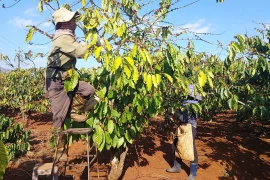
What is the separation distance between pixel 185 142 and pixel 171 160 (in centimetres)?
132

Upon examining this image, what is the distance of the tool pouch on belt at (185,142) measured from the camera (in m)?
4.41

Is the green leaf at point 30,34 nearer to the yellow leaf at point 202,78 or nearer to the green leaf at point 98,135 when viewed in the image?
the green leaf at point 98,135

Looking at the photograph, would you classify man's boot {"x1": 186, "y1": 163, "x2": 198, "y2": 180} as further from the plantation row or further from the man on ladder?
the man on ladder

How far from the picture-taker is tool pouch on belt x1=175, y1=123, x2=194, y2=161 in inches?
174

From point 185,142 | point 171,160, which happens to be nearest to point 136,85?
point 185,142

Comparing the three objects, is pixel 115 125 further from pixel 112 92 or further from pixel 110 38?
pixel 110 38

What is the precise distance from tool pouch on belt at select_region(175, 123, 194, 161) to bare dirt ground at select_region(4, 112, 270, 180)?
57cm

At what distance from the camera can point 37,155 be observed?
5.89 meters

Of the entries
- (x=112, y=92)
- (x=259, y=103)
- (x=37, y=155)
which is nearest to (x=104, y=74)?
(x=112, y=92)

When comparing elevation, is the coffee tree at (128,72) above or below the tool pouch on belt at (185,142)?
above

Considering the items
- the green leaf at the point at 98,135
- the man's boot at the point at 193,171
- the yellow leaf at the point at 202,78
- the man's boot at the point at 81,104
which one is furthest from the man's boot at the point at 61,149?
the man's boot at the point at 193,171

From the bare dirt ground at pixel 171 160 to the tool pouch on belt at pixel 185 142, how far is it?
57cm

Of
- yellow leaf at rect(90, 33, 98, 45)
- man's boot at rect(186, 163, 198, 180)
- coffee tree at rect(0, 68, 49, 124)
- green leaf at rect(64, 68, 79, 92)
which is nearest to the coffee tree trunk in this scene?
man's boot at rect(186, 163, 198, 180)

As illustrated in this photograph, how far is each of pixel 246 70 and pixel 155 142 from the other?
2.82m
